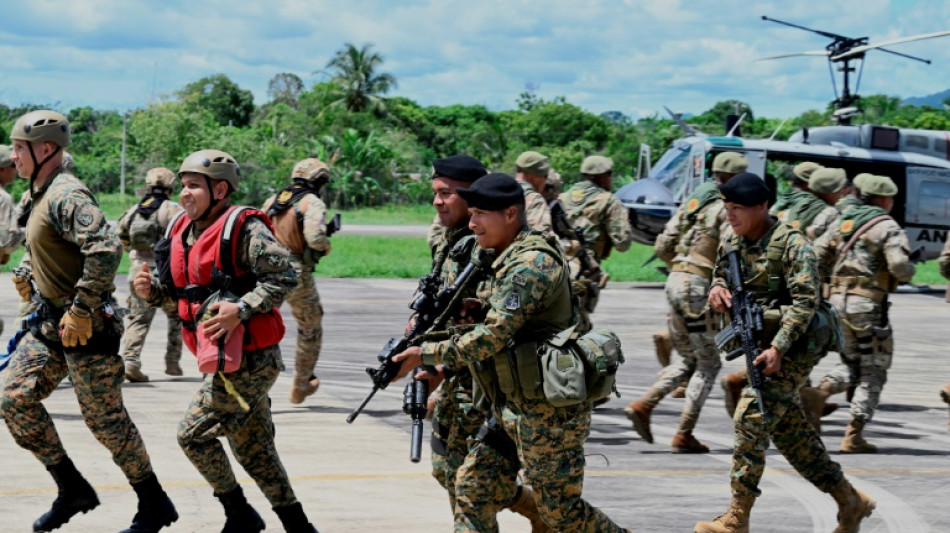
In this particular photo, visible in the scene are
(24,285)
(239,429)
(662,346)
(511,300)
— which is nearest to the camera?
(511,300)

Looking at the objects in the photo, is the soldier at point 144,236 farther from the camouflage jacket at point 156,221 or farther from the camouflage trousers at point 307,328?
the camouflage trousers at point 307,328

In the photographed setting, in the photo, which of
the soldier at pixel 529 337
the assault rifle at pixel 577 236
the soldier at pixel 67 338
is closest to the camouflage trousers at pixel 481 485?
the soldier at pixel 529 337

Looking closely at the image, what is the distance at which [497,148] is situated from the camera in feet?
232

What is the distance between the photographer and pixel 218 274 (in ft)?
19.7

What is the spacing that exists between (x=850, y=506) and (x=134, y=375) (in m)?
6.69

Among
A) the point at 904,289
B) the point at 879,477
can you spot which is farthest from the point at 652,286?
the point at 879,477

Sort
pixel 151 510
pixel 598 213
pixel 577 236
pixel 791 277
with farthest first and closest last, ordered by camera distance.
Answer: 1. pixel 598 213
2. pixel 577 236
3. pixel 791 277
4. pixel 151 510

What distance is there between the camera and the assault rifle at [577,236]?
9219 millimetres

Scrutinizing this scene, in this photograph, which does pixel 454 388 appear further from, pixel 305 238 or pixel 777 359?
pixel 305 238

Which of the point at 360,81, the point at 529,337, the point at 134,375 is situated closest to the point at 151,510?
the point at 529,337

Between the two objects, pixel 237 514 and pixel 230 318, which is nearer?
pixel 230 318

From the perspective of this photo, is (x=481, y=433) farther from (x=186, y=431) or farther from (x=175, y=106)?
(x=175, y=106)

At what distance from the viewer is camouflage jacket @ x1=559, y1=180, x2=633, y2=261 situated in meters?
9.86

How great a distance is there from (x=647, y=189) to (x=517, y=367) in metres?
17.6
